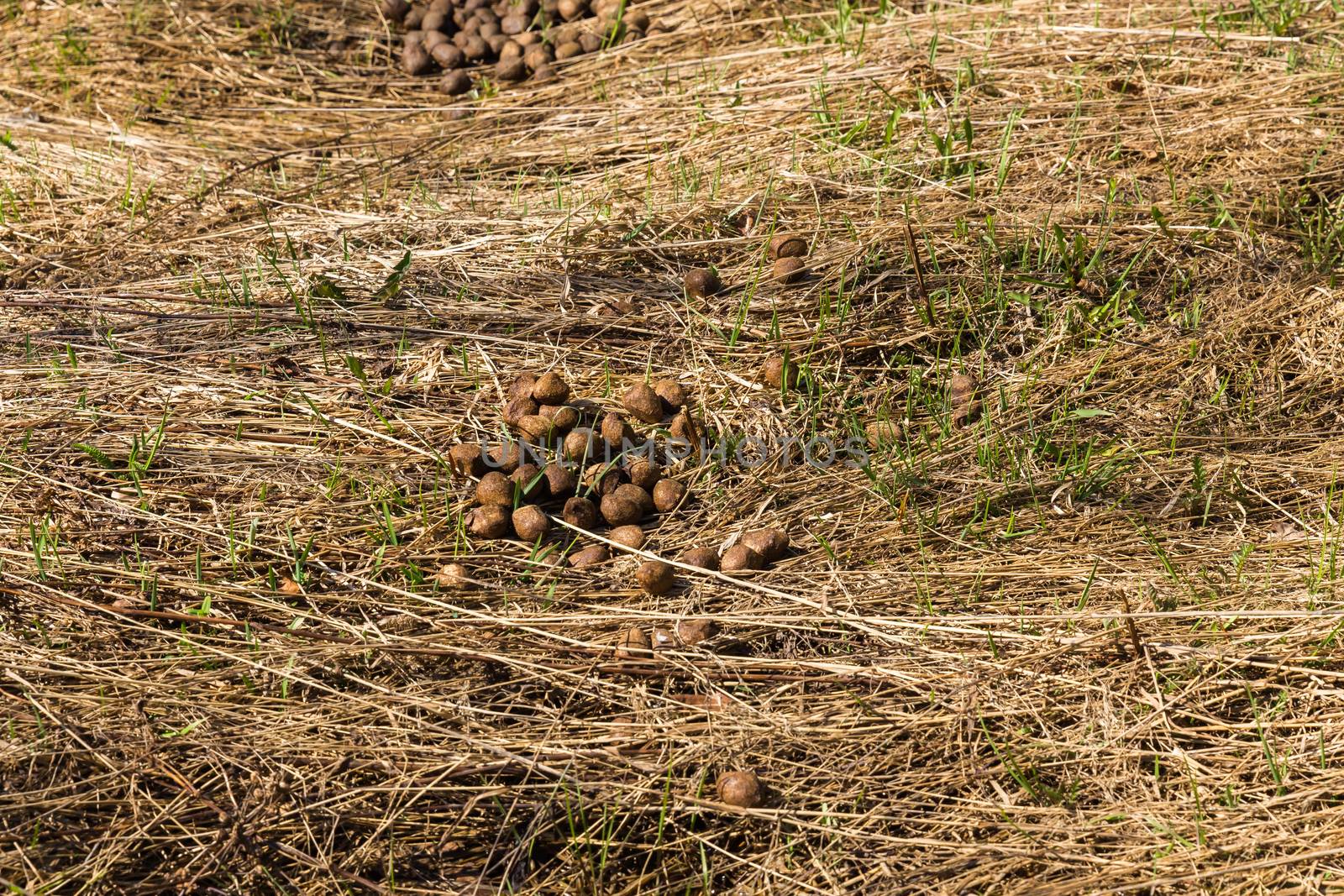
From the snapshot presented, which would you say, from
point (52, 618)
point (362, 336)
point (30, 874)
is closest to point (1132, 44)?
point (362, 336)

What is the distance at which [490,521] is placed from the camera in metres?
2.82

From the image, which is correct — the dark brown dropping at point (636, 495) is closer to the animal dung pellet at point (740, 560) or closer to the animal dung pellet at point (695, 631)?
the animal dung pellet at point (740, 560)

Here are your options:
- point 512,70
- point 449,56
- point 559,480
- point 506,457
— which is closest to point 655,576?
point 559,480

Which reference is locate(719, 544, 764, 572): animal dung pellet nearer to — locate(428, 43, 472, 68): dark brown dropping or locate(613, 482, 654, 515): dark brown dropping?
locate(613, 482, 654, 515): dark brown dropping

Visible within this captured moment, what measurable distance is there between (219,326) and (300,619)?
1.22 meters

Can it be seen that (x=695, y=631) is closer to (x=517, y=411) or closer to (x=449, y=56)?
(x=517, y=411)

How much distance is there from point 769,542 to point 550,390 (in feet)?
2.26

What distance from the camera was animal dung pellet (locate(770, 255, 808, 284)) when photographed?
3477mm

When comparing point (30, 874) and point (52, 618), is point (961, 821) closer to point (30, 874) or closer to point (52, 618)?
point (30, 874)

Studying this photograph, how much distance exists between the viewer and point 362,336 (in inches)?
132

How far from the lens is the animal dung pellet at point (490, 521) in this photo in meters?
2.83

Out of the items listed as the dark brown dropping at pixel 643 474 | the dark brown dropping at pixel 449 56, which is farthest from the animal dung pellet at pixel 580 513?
the dark brown dropping at pixel 449 56

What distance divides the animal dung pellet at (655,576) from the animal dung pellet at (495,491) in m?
0.39

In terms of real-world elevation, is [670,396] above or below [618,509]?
above
